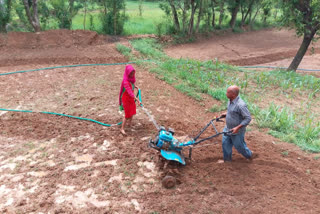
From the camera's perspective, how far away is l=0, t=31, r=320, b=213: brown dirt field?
3.43 m

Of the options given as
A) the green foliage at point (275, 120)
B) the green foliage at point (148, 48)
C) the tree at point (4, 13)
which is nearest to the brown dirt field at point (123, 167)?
the green foliage at point (275, 120)

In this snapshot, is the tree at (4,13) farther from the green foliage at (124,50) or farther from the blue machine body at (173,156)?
the blue machine body at (173,156)

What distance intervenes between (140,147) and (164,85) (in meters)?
3.53

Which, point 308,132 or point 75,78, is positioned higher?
point 75,78

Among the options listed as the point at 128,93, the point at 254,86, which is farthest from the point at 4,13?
the point at 254,86

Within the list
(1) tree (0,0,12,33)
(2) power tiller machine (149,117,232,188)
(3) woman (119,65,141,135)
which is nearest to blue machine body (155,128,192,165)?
(2) power tiller machine (149,117,232,188)

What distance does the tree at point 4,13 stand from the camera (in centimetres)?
1152

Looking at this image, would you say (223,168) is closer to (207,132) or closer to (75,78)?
(207,132)

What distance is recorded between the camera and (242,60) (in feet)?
42.3

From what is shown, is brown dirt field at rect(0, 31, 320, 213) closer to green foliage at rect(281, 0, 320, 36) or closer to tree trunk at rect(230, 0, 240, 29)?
green foliage at rect(281, 0, 320, 36)

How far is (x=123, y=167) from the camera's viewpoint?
408cm

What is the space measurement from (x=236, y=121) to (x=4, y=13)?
1255 centimetres

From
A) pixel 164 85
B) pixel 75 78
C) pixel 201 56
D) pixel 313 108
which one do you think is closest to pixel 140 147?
pixel 164 85

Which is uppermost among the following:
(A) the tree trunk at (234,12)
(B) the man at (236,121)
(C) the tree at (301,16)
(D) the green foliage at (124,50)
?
(A) the tree trunk at (234,12)
